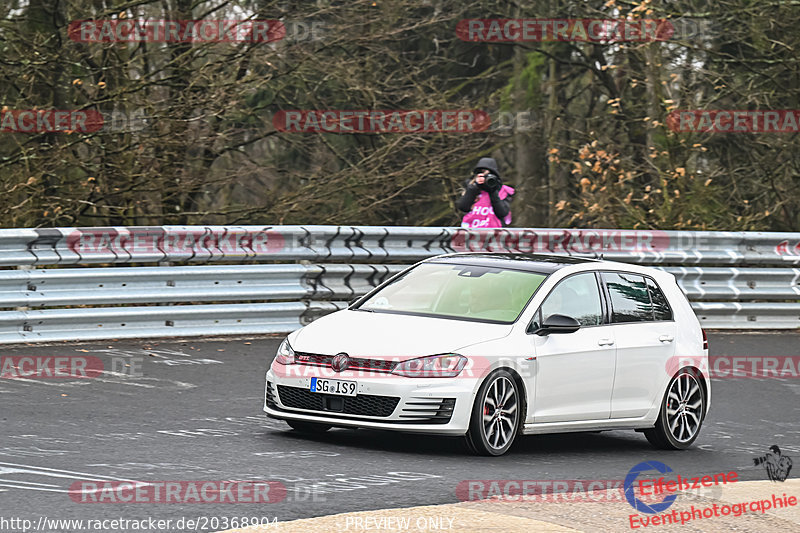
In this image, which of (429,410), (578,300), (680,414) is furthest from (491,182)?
(429,410)

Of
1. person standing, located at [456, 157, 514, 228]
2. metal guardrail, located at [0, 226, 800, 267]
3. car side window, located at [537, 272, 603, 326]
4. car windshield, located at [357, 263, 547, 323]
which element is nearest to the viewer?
car windshield, located at [357, 263, 547, 323]

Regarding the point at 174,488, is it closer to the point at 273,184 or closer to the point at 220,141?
the point at 220,141

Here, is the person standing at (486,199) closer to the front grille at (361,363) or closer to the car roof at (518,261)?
the car roof at (518,261)

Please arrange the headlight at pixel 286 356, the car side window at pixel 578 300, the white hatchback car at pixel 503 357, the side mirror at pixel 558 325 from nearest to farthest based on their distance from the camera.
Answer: the white hatchback car at pixel 503 357, the headlight at pixel 286 356, the side mirror at pixel 558 325, the car side window at pixel 578 300

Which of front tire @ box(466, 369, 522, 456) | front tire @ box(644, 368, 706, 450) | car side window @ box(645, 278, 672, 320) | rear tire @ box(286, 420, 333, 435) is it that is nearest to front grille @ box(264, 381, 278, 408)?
rear tire @ box(286, 420, 333, 435)

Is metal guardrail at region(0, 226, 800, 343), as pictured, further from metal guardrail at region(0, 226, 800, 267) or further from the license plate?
the license plate

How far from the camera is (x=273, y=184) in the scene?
23266mm

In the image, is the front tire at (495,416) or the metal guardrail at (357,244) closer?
the front tire at (495,416)

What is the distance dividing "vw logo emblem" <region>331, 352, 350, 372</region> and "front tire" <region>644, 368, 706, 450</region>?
269 cm

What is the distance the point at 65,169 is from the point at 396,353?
34.0 ft

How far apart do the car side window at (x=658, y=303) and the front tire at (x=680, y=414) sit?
445mm

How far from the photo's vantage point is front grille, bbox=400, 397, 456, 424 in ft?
30.1

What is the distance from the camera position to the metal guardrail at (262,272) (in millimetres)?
13844

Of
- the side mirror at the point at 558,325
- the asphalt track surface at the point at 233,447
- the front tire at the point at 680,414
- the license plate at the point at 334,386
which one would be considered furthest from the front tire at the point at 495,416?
the front tire at the point at 680,414
